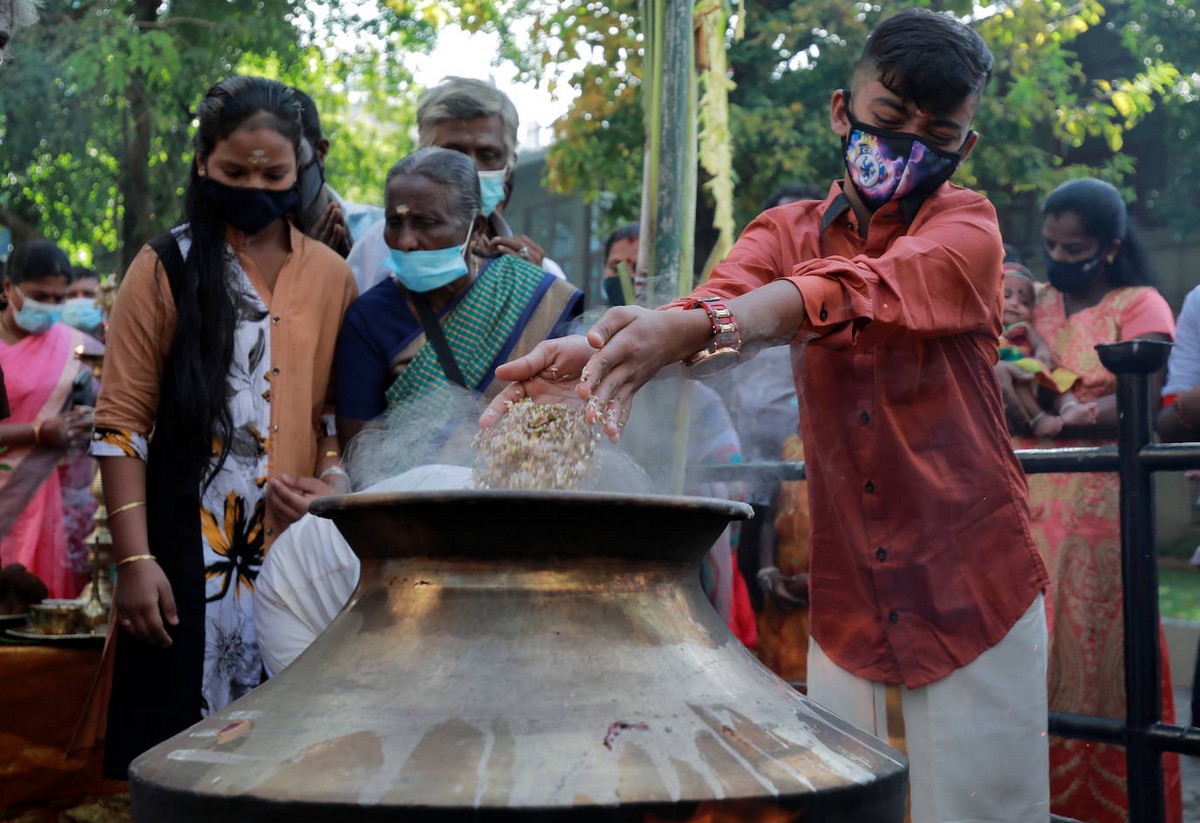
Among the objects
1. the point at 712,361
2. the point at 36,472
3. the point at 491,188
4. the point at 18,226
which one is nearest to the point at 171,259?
the point at 491,188

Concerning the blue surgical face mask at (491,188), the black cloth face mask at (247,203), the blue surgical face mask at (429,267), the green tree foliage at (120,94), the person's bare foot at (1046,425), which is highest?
the green tree foliage at (120,94)

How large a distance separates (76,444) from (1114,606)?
4589 mm

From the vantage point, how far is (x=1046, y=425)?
4.50 metres

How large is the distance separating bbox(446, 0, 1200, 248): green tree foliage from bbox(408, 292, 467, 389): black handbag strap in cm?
730

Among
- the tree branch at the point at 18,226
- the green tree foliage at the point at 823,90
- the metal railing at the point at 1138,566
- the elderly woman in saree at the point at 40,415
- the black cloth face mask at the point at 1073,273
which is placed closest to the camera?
the metal railing at the point at 1138,566

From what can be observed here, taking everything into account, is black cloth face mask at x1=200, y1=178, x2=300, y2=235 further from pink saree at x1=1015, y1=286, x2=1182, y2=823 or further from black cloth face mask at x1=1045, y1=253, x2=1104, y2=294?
black cloth face mask at x1=1045, y1=253, x2=1104, y2=294

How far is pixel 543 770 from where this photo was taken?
1.51 meters

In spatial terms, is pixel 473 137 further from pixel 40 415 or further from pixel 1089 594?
pixel 40 415

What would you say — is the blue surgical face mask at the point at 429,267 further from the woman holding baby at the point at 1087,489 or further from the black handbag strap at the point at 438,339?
the woman holding baby at the point at 1087,489

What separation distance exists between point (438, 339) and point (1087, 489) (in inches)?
88.1

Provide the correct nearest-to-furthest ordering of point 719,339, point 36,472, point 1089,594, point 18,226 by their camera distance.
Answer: point 719,339, point 1089,594, point 36,472, point 18,226

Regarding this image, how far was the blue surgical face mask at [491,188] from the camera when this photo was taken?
13.6ft

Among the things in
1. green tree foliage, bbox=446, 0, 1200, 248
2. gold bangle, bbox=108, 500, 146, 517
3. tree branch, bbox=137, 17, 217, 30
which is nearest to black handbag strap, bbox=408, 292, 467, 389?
gold bangle, bbox=108, 500, 146, 517

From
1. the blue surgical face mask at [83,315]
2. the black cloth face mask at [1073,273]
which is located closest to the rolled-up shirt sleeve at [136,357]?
the black cloth face mask at [1073,273]
